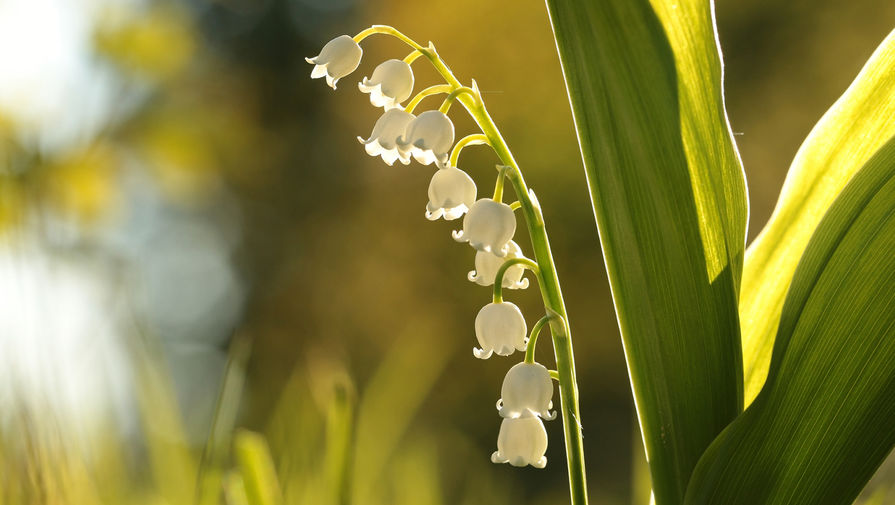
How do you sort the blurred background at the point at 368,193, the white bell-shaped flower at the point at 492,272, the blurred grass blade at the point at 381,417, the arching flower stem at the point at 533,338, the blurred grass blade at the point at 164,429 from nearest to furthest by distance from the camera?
1. the arching flower stem at the point at 533,338
2. the white bell-shaped flower at the point at 492,272
3. the blurred grass blade at the point at 164,429
4. the blurred grass blade at the point at 381,417
5. the blurred background at the point at 368,193

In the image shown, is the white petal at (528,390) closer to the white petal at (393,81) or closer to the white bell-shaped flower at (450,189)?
the white bell-shaped flower at (450,189)

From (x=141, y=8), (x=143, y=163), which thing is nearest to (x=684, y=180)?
(x=141, y=8)


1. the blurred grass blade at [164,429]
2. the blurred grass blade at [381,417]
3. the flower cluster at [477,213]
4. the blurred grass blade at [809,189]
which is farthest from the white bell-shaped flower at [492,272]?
the blurred grass blade at [381,417]

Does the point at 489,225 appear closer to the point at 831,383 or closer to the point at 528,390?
the point at 528,390

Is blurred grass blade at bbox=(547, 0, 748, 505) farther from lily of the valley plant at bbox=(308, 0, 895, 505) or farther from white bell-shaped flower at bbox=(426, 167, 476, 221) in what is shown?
white bell-shaped flower at bbox=(426, 167, 476, 221)

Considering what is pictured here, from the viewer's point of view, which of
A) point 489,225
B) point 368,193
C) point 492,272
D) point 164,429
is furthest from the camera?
point 368,193

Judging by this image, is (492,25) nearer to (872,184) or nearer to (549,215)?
(549,215)

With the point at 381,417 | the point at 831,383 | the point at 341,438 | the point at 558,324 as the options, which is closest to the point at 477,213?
the point at 558,324

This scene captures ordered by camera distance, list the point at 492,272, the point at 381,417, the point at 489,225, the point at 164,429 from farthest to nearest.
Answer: the point at 381,417, the point at 164,429, the point at 492,272, the point at 489,225
